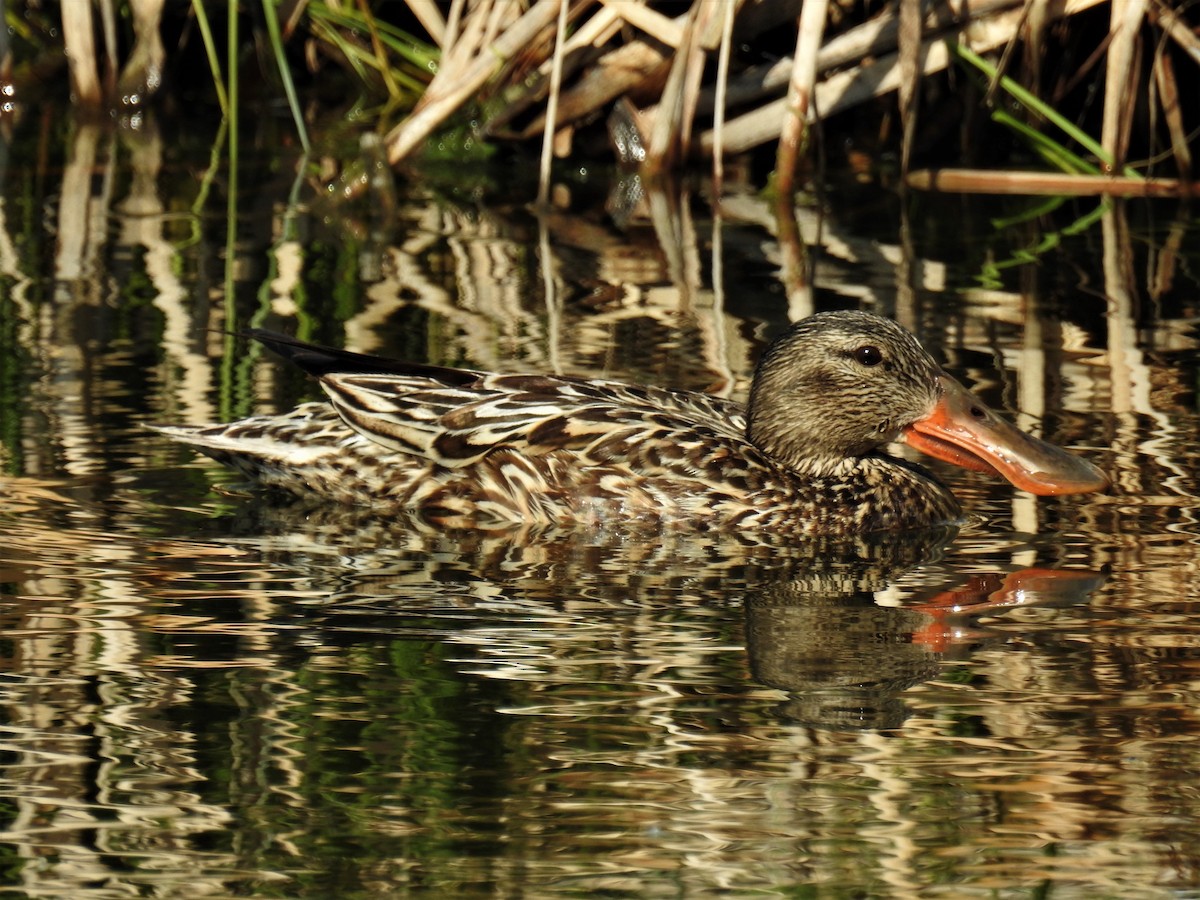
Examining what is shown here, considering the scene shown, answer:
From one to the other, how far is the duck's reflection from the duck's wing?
2.55ft

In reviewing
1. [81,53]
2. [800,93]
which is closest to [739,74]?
[800,93]

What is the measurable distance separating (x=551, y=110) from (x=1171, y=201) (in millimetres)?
3407

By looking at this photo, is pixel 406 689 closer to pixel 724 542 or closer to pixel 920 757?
pixel 920 757

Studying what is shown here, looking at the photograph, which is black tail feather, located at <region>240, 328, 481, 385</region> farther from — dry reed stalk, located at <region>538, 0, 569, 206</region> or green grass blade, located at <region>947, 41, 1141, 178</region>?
green grass blade, located at <region>947, 41, 1141, 178</region>

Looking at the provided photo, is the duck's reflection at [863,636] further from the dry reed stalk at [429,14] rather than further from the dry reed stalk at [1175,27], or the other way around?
the dry reed stalk at [429,14]

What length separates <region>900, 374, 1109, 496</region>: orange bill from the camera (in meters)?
6.29

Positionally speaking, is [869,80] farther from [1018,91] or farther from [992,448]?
[992,448]

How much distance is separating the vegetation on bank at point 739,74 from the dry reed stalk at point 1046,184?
62mm

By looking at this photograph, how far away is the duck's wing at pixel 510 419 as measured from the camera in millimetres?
6426

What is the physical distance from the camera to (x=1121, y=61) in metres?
10.8

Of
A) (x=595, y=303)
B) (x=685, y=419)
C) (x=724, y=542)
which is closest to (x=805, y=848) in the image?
(x=724, y=542)

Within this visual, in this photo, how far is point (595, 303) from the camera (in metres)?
9.33

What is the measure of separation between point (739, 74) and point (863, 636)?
302 inches

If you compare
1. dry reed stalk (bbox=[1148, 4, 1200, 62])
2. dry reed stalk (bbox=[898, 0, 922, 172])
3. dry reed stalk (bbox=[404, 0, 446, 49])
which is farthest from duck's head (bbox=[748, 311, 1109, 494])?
dry reed stalk (bbox=[404, 0, 446, 49])
